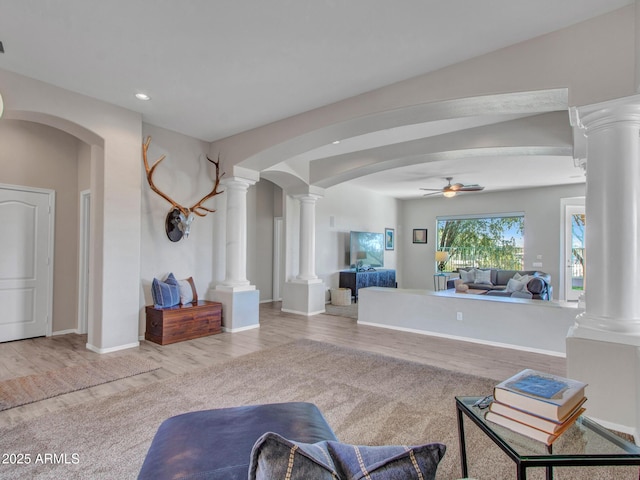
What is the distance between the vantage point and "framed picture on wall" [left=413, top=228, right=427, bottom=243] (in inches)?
427

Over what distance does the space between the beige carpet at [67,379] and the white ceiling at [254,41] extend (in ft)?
9.59

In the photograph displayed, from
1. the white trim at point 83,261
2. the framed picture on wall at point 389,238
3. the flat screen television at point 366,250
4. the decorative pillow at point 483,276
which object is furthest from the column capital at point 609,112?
the framed picture on wall at point 389,238

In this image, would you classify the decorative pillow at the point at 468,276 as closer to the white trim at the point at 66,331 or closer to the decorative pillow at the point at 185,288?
the decorative pillow at the point at 185,288

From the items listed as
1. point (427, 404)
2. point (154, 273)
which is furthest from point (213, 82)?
point (427, 404)

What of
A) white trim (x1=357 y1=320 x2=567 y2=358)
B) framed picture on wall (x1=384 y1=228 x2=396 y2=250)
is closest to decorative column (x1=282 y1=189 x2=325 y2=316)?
white trim (x1=357 y1=320 x2=567 y2=358)

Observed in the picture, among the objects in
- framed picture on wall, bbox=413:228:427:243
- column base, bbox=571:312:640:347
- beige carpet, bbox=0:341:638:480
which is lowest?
beige carpet, bbox=0:341:638:480

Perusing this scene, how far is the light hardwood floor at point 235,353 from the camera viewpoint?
321cm

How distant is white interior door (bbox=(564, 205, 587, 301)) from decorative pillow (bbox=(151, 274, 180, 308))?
8797 millimetres

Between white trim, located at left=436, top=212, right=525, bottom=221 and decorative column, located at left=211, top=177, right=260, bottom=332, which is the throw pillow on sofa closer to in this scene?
white trim, located at left=436, top=212, right=525, bottom=221

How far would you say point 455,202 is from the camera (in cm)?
1020

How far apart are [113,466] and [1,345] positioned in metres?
3.68

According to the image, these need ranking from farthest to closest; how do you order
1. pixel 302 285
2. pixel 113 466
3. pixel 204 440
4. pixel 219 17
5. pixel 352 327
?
pixel 302 285 → pixel 352 327 → pixel 219 17 → pixel 113 466 → pixel 204 440

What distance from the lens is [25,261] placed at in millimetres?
4602

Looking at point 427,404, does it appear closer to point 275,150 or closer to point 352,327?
point 352,327
